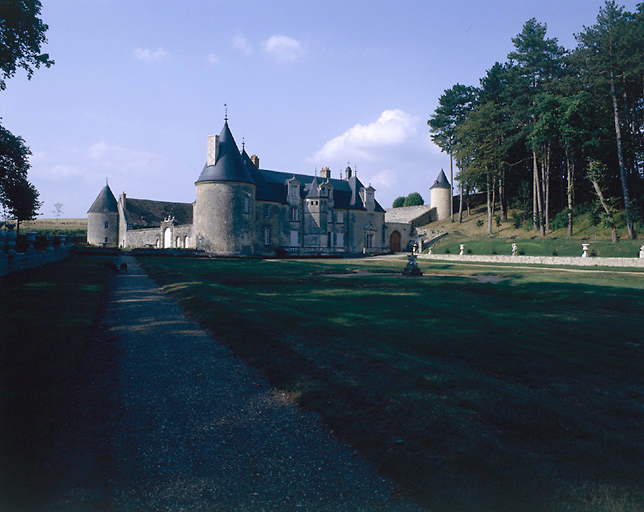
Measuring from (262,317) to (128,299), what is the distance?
5.70 m

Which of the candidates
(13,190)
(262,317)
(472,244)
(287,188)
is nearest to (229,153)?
(287,188)

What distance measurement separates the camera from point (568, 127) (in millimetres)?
36938

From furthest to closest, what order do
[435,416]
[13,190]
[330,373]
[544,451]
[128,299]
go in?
[13,190] → [128,299] → [330,373] → [435,416] → [544,451]

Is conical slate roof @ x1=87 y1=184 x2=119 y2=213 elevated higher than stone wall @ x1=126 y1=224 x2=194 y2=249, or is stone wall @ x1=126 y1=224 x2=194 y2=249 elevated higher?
conical slate roof @ x1=87 y1=184 x2=119 y2=213

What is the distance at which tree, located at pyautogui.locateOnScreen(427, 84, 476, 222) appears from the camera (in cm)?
6172

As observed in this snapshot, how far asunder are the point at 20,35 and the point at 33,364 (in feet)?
57.7

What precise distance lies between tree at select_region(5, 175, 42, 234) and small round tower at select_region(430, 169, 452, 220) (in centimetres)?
4871

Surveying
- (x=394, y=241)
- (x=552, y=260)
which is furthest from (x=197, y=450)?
(x=394, y=241)

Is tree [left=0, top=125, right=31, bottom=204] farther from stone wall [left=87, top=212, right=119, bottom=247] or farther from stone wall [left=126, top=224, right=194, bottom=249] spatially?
stone wall [left=87, top=212, right=119, bottom=247]

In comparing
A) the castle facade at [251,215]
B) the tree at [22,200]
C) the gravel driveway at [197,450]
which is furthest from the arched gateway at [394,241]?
the gravel driveway at [197,450]

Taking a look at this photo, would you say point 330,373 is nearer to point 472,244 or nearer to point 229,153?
point 472,244

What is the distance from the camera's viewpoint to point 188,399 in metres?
4.89

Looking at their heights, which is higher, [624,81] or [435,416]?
[624,81]

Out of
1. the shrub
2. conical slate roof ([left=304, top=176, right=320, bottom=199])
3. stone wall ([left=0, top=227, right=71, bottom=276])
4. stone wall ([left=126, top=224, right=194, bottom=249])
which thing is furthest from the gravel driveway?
conical slate roof ([left=304, top=176, right=320, bottom=199])
